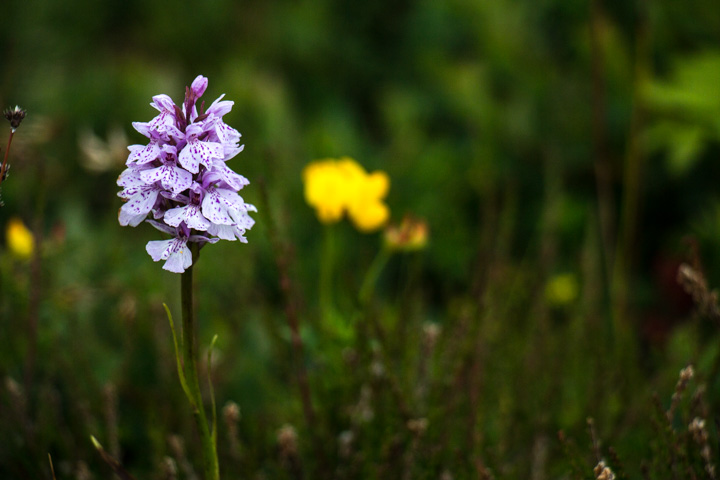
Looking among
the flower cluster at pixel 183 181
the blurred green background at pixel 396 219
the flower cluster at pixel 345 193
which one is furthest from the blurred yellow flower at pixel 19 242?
the flower cluster at pixel 183 181

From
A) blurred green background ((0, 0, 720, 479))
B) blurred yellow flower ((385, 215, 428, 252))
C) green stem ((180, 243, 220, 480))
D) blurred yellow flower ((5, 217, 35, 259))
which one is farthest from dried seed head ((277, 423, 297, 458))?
blurred yellow flower ((5, 217, 35, 259))

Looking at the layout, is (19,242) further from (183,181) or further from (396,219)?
(396,219)

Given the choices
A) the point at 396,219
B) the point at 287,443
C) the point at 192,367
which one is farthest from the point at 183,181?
the point at 396,219

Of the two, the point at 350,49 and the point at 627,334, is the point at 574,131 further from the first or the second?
the point at 350,49

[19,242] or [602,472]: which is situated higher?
[19,242]

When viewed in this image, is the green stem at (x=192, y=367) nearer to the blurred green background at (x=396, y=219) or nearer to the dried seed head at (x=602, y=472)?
the blurred green background at (x=396, y=219)

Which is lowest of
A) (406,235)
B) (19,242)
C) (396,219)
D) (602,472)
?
(602,472)
